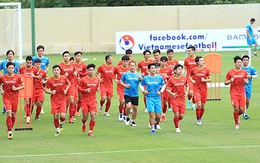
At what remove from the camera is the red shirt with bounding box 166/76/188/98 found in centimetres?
1995

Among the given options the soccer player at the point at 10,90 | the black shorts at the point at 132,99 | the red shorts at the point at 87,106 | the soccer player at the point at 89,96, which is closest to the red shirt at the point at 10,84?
the soccer player at the point at 10,90

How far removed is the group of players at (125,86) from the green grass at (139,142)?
1.37ft

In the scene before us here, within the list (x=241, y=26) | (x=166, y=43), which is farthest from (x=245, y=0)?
(x=166, y=43)

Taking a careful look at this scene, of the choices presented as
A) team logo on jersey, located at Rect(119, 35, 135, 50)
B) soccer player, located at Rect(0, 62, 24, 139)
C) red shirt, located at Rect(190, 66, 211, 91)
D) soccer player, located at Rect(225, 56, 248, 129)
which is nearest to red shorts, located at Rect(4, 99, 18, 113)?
soccer player, located at Rect(0, 62, 24, 139)

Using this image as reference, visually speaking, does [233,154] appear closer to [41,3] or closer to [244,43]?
[244,43]

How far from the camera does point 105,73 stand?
22984mm

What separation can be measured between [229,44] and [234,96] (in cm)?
2164

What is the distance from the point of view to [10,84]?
19.2 m

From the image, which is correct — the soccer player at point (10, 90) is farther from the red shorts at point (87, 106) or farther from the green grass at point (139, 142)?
the red shorts at point (87, 106)

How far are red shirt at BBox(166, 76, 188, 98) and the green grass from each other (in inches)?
40.9

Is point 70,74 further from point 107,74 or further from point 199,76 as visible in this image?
point 199,76

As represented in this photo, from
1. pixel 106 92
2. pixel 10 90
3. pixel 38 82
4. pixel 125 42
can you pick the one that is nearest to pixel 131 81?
pixel 106 92

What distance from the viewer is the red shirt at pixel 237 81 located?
2045 cm

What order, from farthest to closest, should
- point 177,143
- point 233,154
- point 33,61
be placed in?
point 33,61
point 177,143
point 233,154
